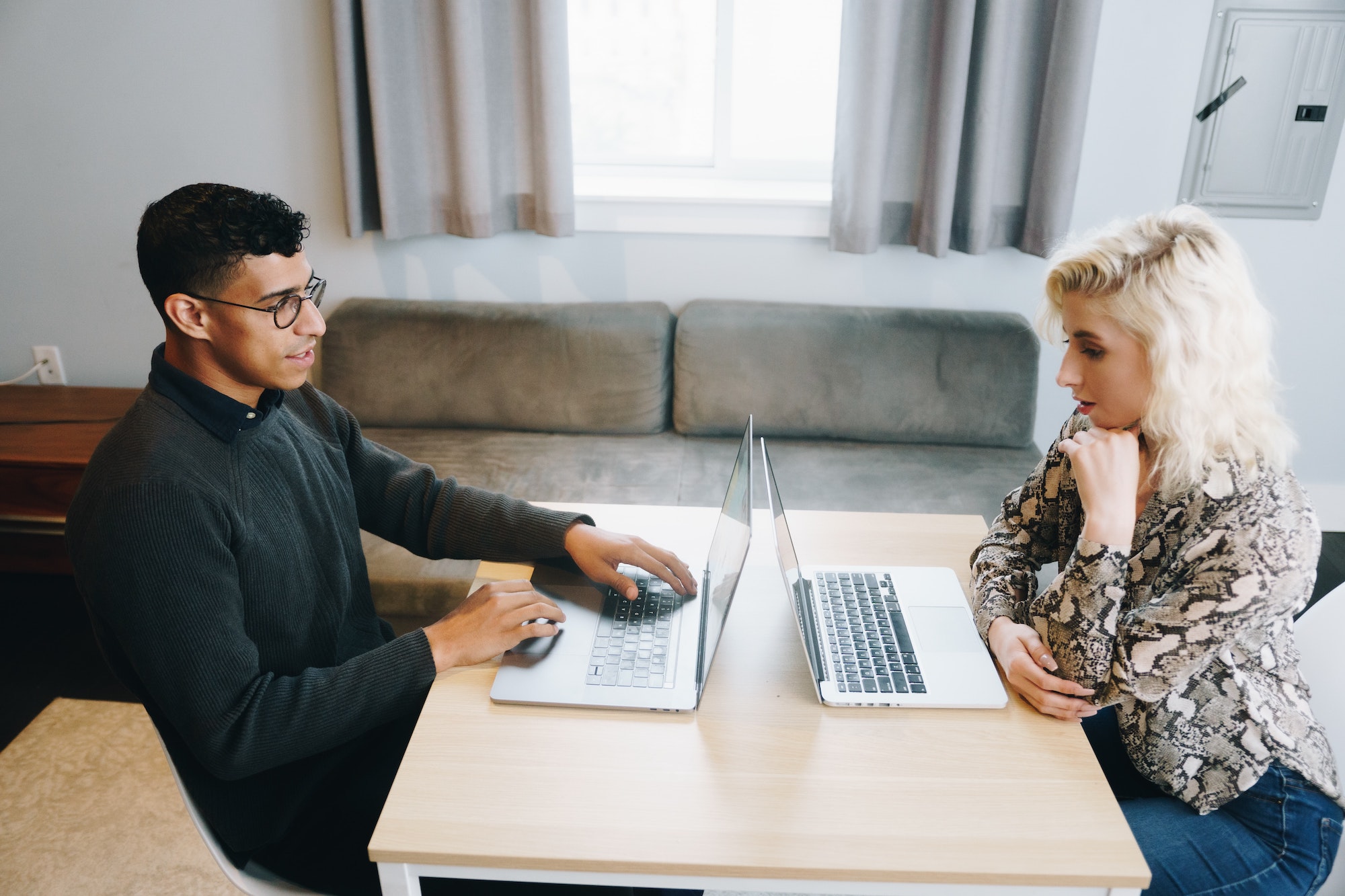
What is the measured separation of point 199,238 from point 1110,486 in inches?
44.8

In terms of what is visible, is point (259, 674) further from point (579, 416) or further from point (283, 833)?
point (579, 416)

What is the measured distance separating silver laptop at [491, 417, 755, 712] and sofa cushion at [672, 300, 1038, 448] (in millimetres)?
1239

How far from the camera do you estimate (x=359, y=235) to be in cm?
254

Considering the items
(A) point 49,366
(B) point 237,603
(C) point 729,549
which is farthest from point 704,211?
(A) point 49,366

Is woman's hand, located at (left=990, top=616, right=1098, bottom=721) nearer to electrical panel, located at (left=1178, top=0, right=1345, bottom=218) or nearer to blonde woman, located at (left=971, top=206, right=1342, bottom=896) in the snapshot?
blonde woman, located at (left=971, top=206, right=1342, bottom=896)

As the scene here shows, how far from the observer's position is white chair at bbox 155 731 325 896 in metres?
1.04

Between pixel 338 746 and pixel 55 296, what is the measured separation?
2.29 meters

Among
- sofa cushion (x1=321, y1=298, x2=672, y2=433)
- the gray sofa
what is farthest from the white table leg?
sofa cushion (x1=321, y1=298, x2=672, y2=433)

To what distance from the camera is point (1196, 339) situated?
114cm

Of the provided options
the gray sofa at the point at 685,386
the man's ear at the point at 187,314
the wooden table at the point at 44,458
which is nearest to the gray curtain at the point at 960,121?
the gray sofa at the point at 685,386

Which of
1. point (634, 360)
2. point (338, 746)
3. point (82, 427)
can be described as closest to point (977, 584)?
point (338, 746)

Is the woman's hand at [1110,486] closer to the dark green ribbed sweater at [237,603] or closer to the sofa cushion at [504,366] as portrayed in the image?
the dark green ribbed sweater at [237,603]

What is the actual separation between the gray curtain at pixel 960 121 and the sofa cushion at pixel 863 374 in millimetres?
212

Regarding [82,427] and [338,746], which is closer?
[338,746]
